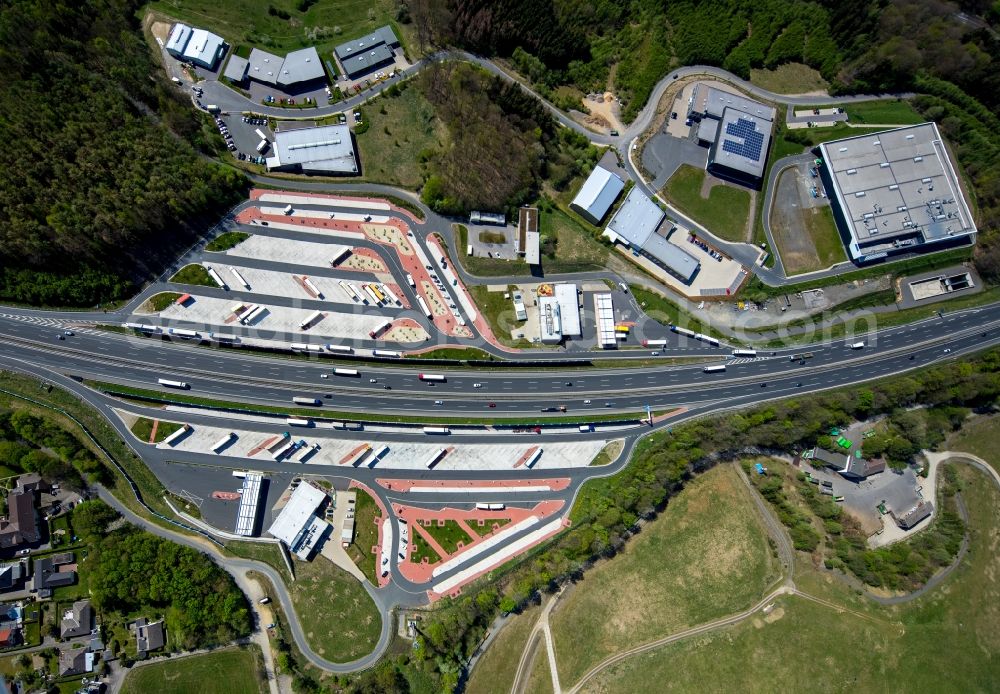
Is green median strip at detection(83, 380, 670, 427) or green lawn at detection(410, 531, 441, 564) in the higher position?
green median strip at detection(83, 380, 670, 427)

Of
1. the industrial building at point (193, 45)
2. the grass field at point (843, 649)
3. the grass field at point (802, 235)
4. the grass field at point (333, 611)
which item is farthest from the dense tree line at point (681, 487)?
the industrial building at point (193, 45)

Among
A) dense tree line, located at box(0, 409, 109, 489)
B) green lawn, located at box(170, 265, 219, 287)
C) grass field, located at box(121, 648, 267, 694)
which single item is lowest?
grass field, located at box(121, 648, 267, 694)

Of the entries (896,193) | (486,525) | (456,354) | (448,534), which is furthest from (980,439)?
(448,534)

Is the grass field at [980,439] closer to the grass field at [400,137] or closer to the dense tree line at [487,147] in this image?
the dense tree line at [487,147]

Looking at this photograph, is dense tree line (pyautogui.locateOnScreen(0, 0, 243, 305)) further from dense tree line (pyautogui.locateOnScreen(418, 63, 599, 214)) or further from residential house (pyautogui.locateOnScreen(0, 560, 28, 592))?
residential house (pyautogui.locateOnScreen(0, 560, 28, 592))

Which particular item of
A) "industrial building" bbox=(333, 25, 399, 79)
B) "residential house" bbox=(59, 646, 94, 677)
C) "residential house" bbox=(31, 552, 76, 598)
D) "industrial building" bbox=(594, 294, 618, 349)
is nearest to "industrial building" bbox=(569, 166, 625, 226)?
"industrial building" bbox=(594, 294, 618, 349)

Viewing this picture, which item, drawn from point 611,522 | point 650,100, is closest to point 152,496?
point 611,522

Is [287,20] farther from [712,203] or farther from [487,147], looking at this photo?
[712,203]
